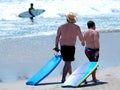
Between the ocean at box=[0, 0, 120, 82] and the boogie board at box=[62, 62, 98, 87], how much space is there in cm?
183

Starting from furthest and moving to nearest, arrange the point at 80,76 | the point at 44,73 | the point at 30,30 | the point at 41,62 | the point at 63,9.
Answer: the point at 63,9, the point at 30,30, the point at 41,62, the point at 44,73, the point at 80,76

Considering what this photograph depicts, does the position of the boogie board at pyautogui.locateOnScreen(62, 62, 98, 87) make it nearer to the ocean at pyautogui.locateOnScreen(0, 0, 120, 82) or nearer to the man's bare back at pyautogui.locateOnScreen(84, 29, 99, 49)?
the man's bare back at pyautogui.locateOnScreen(84, 29, 99, 49)

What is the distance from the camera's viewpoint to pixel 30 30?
74.6ft

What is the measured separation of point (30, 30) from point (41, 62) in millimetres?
9894

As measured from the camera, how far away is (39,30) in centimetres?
2264

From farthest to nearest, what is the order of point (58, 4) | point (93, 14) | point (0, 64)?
point (58, 4), point (93, 14), point (0, 64)

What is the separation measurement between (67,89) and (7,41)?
937cm

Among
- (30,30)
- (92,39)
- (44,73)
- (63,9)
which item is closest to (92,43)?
(92,39)

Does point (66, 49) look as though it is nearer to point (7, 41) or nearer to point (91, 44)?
point (91, 44)

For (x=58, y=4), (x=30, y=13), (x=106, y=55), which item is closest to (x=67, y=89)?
(x=106, y=55)

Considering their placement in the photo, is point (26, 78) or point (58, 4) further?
point (58, 4)

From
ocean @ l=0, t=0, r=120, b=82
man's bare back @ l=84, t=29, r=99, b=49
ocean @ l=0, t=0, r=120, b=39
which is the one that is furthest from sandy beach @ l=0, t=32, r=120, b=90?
ocean @ l=0, t=0, r=120, b=39

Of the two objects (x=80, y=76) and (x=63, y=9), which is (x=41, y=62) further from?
(x=63, y=9)

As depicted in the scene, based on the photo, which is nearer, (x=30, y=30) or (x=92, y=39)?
(x=92, y=39)
